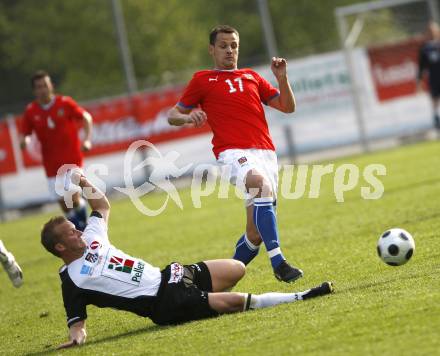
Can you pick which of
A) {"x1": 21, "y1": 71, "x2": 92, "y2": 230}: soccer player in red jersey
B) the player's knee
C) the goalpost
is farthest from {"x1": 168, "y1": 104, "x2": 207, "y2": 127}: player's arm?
the goalpost

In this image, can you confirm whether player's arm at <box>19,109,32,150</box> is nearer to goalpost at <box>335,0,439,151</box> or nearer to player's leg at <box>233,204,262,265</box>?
player's leg at <box>233,204,262,265</box>

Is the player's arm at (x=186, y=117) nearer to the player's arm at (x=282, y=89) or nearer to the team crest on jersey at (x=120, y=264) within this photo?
the player's arm at (x=282, y=89)

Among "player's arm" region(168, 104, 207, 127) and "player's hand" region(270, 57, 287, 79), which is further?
"player's hand" region(270, 57, 287, 79)

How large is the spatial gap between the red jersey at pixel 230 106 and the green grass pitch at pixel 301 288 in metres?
1.33

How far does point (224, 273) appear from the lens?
7551mm

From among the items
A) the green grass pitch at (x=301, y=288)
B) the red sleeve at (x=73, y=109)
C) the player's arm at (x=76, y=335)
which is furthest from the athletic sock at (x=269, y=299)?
the red sleeve at (x=73, y=109)

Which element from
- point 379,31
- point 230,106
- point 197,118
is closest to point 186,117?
point 197,118

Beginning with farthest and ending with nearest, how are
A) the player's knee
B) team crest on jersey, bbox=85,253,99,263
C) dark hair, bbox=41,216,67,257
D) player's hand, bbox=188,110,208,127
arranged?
the player's knee
player's hand, bbox=188,110,208,127
team crest on jersey, bbox=85,253,99,263
dark hair, bbox=41,216,67,257

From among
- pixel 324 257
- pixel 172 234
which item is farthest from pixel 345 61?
pixel 324 257

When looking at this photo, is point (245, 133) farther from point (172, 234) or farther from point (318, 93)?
point (318, 93)

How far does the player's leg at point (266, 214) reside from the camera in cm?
794

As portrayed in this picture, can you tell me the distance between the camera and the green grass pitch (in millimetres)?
6043

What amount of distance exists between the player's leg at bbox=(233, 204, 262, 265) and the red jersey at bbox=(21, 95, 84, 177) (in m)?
6.05

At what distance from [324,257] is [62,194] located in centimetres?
545
